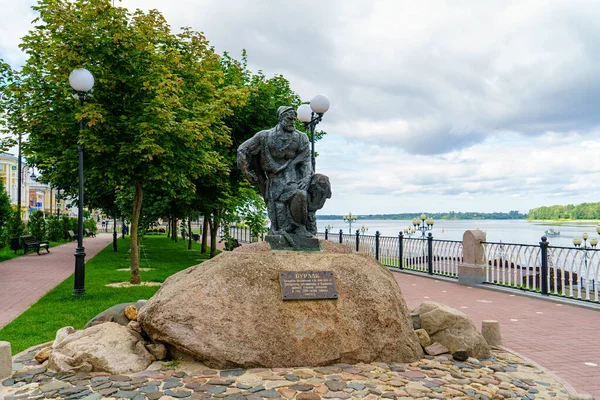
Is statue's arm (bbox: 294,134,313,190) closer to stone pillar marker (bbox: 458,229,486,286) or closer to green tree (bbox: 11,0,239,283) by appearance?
green tree (bbox: 11,0,239,283)

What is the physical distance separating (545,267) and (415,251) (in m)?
6.09

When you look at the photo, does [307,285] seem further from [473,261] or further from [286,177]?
[473,261]

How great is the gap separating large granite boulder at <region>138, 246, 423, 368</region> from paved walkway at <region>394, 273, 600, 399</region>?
1.83 m

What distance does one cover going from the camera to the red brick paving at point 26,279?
9.45 meters

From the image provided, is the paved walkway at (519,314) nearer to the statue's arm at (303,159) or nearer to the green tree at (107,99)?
the green tree at (107,99)

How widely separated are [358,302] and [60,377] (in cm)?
342

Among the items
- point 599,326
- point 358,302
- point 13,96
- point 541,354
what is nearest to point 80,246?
point 13,96

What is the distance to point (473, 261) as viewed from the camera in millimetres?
13648

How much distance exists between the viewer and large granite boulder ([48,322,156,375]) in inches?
203

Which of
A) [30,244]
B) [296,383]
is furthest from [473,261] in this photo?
[30,244]

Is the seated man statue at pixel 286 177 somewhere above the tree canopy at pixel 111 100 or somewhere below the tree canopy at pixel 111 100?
below

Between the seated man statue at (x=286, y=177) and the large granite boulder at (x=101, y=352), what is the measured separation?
2.36 meters

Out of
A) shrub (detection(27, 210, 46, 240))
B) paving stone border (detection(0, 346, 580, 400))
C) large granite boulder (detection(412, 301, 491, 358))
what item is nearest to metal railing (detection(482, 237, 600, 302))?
large granite boulder (detection(412, 301, 491, 358))

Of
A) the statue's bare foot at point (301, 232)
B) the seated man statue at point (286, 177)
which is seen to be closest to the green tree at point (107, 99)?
the seated man statue at point (286, 177)
